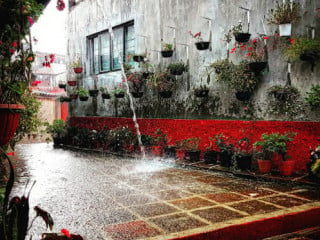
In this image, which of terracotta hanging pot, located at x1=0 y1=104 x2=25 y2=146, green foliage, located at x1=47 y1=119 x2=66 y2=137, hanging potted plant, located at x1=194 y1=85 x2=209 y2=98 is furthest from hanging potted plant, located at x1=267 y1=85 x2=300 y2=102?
green foliage, located at x1=47 y1=119 x2=66 y2=137

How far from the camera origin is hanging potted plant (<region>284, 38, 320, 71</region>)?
5355 millimetres

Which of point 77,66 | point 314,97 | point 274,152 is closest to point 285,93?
point 314,97

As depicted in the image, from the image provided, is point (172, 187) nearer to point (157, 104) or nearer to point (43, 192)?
point (43, 192)

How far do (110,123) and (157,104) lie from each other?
8.02 feet

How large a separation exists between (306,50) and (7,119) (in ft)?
15.9

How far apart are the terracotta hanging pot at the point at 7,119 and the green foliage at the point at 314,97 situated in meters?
4.70

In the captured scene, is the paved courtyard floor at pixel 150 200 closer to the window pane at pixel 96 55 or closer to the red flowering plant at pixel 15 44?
the red flowering plant at pixel 15 44

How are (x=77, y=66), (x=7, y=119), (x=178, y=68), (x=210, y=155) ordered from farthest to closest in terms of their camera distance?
(x=77, y=66), (x=178, y=68), (x=210, y=155), (x=7, y=119)

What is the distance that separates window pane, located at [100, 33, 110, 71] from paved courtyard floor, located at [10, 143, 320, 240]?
21.3 feet

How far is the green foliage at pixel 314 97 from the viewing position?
538cm

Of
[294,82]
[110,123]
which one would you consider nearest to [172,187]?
[294,82]

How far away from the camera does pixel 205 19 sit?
7.88 m

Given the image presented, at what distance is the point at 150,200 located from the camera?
165 inches

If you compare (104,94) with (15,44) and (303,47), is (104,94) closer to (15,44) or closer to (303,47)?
(303,47)
